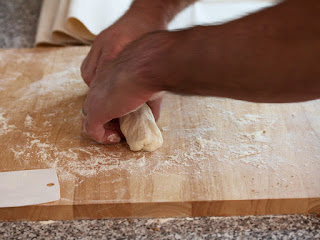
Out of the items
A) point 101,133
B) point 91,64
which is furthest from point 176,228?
point 91,64

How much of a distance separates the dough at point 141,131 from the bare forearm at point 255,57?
1.01 feet

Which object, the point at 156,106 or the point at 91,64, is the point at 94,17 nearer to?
the point at 91,64

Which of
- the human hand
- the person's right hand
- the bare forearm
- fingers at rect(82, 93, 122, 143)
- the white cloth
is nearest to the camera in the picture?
the bare forearm

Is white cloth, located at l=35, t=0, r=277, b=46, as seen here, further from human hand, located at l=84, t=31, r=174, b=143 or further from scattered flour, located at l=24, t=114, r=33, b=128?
human hand, located at l=84, t=31, r=174, b=143

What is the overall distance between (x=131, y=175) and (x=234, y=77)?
449 mm

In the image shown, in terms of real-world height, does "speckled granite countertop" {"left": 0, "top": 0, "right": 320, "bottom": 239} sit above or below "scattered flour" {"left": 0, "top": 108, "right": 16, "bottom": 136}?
above

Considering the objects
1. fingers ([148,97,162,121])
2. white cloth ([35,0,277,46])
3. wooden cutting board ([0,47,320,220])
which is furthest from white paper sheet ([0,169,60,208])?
white cloth ([35,0,277,46])

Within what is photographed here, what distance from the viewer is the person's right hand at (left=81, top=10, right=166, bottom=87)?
4.99 ft

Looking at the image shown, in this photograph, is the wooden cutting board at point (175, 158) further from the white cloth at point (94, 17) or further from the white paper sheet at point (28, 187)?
the white cloth at point (94, 17)

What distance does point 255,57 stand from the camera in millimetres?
1039

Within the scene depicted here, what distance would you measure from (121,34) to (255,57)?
2.01ft

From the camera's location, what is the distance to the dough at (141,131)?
1.41 meters

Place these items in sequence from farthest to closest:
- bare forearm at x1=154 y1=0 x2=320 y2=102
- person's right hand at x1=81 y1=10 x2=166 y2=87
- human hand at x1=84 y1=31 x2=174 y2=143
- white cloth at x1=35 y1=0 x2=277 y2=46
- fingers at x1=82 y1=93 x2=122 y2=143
A: white cloth at x1=35 y1=0 x2=277 y2=46
person's right hand at x1=81 y1=10 x2=166 y2=87
fingers at x1=82 y1=93 x2=122 y2=143
human hand at x1=84 y1=31 x2=174 y2=143
bare forearm at x1=154 y1=0 x2=320 y2=102

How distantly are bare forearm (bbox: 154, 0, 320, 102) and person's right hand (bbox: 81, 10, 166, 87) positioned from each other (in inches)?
16.2
